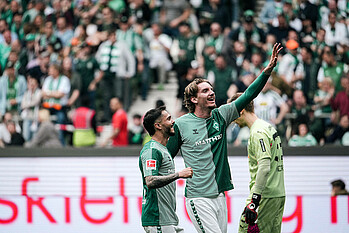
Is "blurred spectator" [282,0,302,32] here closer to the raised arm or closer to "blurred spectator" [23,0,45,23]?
"blurred spectator" [23,0,45,23]

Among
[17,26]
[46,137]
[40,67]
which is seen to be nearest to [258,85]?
[46,137]

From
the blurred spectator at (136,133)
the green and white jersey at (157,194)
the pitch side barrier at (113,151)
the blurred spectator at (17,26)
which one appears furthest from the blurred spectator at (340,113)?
the blurred spectator at (17,26)

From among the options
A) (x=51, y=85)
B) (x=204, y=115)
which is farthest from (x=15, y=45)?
(x=204, y=115)

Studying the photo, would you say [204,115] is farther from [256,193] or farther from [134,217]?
[134,217]

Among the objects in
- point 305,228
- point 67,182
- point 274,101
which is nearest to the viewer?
point 305,228

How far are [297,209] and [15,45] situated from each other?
9089mm

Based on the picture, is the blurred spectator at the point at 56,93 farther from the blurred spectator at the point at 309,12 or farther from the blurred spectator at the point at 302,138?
the blurred spectator at the point at 309,12

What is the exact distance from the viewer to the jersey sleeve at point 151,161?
5.88 m

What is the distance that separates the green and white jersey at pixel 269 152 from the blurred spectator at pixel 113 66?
762 cm

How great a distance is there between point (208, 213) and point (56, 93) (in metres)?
8.06

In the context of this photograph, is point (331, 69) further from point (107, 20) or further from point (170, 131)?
point (170, 131)

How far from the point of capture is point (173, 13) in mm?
16250

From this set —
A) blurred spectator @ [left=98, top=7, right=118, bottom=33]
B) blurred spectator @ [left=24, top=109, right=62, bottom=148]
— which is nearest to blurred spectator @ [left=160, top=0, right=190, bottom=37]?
blurred spectator @ [left=98, top=7, right=118, bottom=33]

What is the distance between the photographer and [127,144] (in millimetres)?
12469
